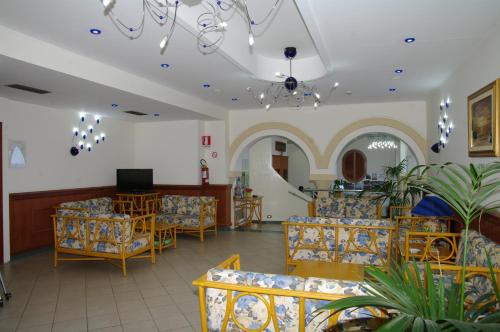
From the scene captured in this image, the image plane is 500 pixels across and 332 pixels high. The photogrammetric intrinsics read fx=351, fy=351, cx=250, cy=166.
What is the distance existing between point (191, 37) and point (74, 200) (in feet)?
16.5

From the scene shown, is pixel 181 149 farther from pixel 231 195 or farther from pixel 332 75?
pixel 332 75

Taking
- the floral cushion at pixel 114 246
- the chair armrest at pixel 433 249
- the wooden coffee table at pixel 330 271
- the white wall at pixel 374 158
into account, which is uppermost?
the white wall at pixel 374 158

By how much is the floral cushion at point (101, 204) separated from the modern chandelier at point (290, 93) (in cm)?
389

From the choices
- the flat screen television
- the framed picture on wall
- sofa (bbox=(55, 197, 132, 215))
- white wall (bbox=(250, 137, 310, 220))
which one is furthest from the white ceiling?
white wall (bbox=(250, 137, 310, 220))

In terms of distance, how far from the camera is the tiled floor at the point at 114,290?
3.66 meters

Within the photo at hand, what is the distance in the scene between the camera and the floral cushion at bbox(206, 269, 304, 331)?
242cm

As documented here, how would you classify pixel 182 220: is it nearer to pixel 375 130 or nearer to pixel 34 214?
pixel 34 214

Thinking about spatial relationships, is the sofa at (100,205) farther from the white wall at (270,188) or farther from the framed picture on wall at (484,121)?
the framed picture on wall at (484,121)

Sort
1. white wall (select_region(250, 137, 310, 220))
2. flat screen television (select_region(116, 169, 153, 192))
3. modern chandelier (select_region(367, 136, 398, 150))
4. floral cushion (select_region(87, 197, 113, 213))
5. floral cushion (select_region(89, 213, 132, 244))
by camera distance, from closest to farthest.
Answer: floral cushion (select_region(89, 213, 132, 244))
floral cushion (select_region(87, 197, 113, 213))
flat screen television (select_region(116, 169, 153, 192))
white wall (select_region(250, 137, 310, 220))
modern chandelier (select_region(367, 136, 398, 150))

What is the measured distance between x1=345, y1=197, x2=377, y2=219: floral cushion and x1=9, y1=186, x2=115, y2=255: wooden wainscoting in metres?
5.87

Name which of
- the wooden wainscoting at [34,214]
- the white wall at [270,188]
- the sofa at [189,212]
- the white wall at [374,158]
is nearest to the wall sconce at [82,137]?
the wooden wainscoting at [34,214]

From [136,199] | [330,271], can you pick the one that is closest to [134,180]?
[136,199]

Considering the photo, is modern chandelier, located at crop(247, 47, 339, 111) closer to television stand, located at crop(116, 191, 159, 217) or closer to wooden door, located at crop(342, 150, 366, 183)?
television stand, located at crop(116, 191, 159, 217)

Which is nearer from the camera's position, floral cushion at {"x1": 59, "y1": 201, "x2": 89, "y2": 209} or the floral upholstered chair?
floral cushion at {"x1": 59, "y1": 201, "x2": 89, "y2": 209}
